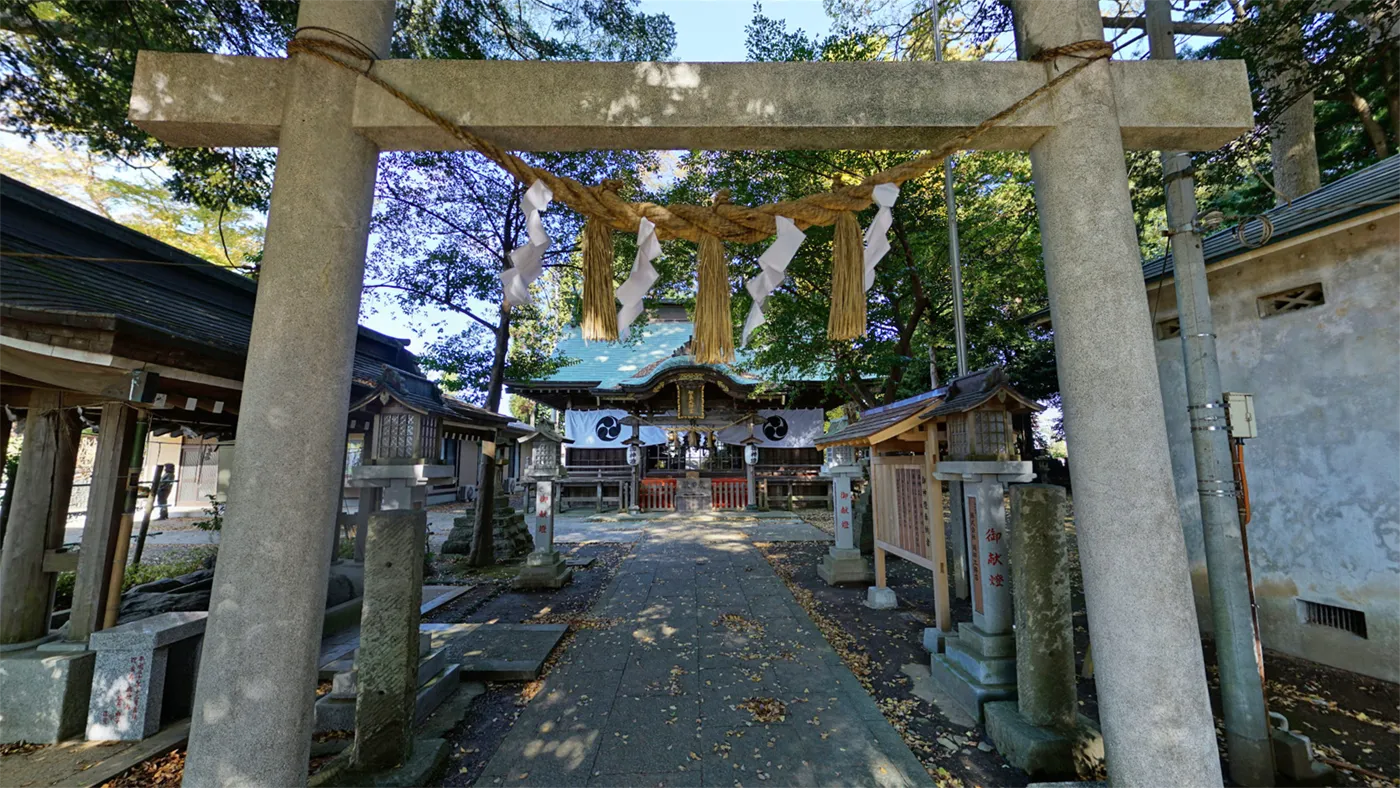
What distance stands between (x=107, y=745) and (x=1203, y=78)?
772 centimetres

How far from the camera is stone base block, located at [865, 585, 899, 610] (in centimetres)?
626

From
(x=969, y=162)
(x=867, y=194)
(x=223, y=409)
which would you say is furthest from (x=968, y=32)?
(x=223, y=409)

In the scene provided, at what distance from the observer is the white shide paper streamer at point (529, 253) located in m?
2.47

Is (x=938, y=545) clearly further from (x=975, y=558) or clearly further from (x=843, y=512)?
(x=843, y=512)

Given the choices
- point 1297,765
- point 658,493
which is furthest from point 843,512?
point 658,493

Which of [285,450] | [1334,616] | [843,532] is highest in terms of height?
[285,450]

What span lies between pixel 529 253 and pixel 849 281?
174 cm

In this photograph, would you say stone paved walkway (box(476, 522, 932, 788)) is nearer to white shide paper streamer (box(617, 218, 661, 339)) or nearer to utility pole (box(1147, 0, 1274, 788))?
utility pole (box(1147, 0, 1274, 788))

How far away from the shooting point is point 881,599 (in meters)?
Result: 6.27

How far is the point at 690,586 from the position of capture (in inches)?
291

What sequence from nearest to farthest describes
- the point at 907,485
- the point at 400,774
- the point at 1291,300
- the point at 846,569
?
→ the point at 400,774, the point at 1291,300, the point at 907,485, the point at 846,569

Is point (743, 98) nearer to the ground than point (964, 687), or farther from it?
farther from it

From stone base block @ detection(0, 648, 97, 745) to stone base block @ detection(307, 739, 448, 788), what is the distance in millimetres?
2332

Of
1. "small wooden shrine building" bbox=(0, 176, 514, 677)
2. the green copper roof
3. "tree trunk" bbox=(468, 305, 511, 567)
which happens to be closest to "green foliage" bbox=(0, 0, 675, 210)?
"small wooden shrine building" bbox=(0, 176, 514, 677)
